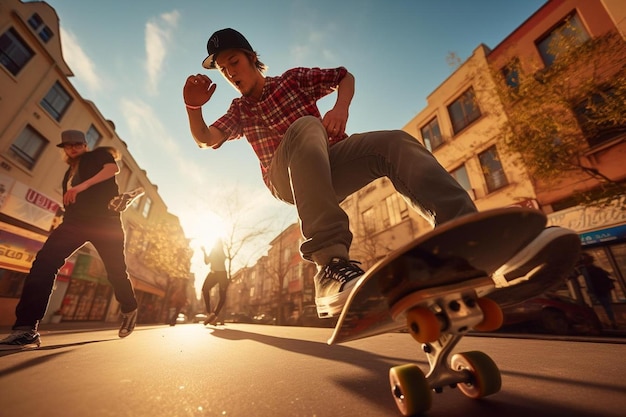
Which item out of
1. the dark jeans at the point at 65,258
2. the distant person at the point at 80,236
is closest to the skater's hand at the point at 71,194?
the distant person at the point at 80,236

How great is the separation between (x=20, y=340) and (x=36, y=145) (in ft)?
44.2

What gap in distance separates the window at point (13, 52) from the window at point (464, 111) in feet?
60.4

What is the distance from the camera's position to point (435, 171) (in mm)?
1222

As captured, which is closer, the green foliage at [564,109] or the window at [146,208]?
the green foliage at [564,109]

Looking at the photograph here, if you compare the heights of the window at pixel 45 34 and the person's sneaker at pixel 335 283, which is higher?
the window at pixel 45 34

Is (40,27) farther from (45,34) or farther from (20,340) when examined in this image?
(20,340)

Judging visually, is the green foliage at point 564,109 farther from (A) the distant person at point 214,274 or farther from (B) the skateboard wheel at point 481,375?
(A) the distant person at point 214,274

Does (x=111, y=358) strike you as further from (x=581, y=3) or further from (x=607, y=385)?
(x=581, y=3)

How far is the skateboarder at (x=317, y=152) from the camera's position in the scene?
118 cm

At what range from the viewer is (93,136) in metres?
14.4

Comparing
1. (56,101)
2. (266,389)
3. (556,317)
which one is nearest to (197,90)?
(266,389)

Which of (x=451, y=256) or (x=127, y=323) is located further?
(x=127, y=323)

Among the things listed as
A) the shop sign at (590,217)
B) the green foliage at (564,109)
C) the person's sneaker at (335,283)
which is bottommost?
the person's sneaker at (335,283)

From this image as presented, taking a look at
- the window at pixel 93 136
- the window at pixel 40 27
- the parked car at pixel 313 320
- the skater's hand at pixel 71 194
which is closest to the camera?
the skater's hand at pixel 71 194
